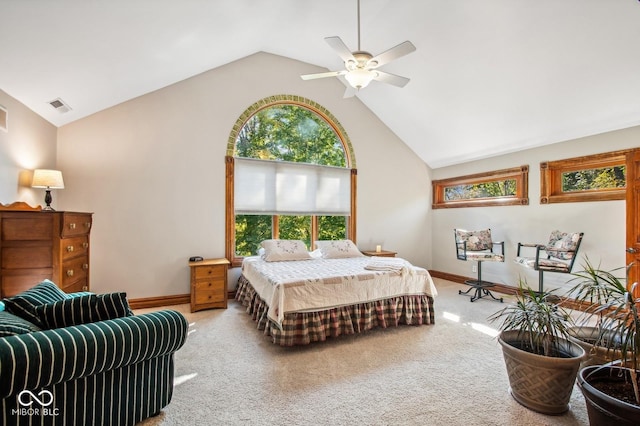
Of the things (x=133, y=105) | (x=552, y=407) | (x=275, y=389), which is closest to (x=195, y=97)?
(x=133, y=105)

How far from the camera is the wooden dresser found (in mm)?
2453

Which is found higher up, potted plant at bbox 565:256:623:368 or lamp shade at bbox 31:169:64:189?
lamp shade at bbox 31:169:64:189

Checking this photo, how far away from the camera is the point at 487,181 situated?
5262 mm

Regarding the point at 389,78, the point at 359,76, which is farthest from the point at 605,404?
the point at 389,78

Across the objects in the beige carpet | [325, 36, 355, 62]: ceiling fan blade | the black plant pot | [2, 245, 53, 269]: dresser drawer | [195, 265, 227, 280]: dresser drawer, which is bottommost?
the beige carpet

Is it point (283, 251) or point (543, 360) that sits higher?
point (283, 251)

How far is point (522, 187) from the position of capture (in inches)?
183

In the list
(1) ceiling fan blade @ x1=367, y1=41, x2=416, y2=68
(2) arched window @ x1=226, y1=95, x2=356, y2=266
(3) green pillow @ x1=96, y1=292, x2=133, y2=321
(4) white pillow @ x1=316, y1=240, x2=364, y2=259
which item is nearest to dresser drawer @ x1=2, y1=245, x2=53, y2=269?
(3) green pillow @ x1=96, y1=292, x2=133, y2=321

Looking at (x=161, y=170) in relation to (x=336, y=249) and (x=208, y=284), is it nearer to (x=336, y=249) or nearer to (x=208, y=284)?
(x=208, y=284)

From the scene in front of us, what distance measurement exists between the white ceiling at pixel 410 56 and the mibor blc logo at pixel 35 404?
240 centimetres

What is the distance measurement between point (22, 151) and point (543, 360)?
4.76 m

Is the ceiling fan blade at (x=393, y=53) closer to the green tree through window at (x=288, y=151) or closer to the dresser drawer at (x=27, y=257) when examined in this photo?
the green tree through window at (x=288, y=151)

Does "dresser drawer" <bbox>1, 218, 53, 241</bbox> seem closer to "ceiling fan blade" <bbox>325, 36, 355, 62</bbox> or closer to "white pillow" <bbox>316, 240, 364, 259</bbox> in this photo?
"ceiling fan blade" <bbox>325, 36, 355, 62</bbox>

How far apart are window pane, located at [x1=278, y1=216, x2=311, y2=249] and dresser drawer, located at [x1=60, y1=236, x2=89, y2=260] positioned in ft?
8.23
